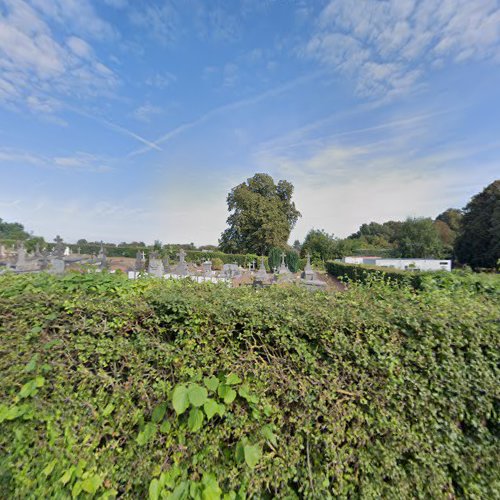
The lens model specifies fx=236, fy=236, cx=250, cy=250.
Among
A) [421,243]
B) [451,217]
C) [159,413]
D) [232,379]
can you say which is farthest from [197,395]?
[451,217]

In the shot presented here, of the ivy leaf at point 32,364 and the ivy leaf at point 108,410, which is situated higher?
the ivy leaf at point 32,364

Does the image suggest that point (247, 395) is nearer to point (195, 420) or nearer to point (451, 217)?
point (195, 420)

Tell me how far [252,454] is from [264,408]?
26cm

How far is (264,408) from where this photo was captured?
1.56 meters

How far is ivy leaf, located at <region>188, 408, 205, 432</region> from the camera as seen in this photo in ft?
4.91

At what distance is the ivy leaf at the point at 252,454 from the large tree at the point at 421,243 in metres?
45.8

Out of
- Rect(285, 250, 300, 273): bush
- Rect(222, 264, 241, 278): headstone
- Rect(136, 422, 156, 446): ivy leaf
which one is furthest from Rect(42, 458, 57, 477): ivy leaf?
Rect(285, 250, 300, 273): bush

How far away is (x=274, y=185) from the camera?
36.1 meters

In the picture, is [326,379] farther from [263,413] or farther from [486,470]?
[486,470]

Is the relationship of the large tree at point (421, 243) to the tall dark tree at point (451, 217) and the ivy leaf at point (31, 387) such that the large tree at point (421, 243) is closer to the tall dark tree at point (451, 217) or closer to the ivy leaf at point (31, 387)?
the tall dark tree at point (451, 217)

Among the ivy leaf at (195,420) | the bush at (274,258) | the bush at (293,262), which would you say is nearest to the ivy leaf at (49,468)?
the ivy leaf at (195,420)

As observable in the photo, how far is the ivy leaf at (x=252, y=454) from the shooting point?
4.77 ft

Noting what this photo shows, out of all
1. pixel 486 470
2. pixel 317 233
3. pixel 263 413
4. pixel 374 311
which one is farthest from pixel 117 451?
pixel 317 233

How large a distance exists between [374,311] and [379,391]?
524mm
